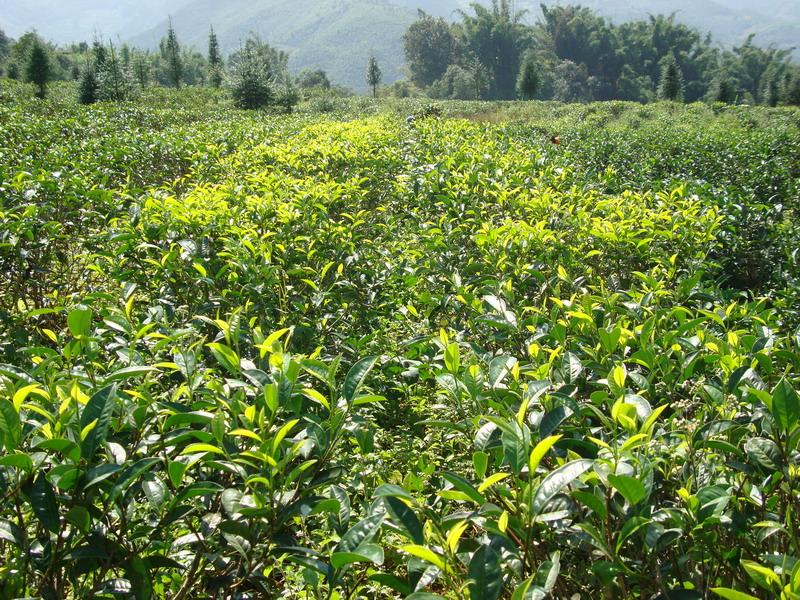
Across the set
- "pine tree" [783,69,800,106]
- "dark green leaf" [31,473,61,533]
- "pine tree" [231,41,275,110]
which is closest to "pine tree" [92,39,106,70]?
"pine tree" [231,41,275,110]

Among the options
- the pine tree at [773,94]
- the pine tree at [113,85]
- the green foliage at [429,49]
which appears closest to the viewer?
the pine tree at [113,85]

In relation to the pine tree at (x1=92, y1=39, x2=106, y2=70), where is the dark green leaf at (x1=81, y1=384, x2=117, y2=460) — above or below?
below

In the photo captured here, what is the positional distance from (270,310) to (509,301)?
1268 millimetres

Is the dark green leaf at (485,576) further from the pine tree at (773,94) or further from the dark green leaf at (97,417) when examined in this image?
the pine tree at (773,94)

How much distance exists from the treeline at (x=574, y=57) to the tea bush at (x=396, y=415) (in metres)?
71.4

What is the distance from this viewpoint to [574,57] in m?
80.1

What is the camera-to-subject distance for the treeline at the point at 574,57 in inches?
2835

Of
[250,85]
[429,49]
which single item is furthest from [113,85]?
[429,49]

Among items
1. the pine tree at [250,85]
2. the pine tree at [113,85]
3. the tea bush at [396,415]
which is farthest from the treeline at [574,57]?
the tea bush at [396,415]

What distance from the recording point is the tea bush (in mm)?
1219

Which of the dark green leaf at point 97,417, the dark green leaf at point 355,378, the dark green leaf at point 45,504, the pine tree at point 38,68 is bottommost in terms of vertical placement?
the dark green leaf at point 45,504

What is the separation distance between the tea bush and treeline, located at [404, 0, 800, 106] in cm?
7144

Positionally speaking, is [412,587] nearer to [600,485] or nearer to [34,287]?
[600,485]

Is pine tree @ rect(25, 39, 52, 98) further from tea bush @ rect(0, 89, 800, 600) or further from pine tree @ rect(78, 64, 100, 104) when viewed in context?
tea bush @ rect(0, 89, 800, 600)
